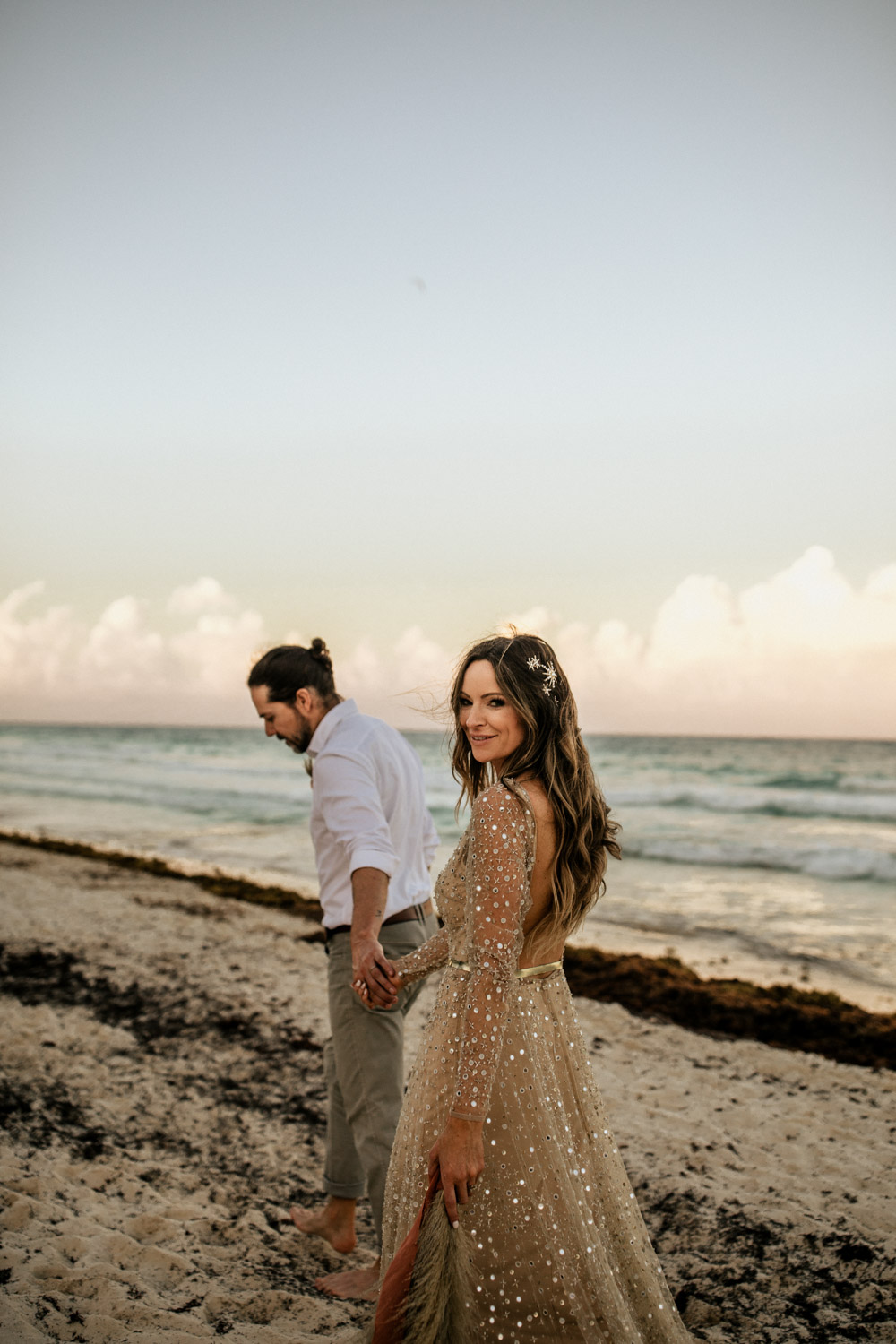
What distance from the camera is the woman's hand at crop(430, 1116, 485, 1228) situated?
182 centimetres

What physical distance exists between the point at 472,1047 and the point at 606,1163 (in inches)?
26.0

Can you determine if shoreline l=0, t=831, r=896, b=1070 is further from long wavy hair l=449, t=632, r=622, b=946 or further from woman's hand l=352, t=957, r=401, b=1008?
long wavy hair l=449, t=632, r=622, b=946

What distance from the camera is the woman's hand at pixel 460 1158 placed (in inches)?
71.7

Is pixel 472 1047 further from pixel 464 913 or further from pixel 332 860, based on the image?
pixel 332 860

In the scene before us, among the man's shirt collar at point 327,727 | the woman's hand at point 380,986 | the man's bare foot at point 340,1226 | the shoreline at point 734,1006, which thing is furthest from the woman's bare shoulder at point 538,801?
the shoreline at point 734,1006

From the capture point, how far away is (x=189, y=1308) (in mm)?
3104

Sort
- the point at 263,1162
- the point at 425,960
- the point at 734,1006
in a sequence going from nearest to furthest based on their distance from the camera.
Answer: the point at 425,960
the point at 263,1162
the point at 734,1006

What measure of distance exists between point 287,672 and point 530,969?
1.59 metres

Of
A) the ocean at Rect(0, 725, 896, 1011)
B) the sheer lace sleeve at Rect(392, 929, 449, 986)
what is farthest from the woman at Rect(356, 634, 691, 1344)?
the ocean at Rect(0, 725, 896, 1011)

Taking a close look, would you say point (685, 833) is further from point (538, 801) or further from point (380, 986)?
point (538, 801)

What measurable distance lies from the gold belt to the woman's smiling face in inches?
20.0

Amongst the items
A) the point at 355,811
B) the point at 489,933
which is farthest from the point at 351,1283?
the point at 489,933

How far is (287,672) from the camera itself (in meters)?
3.31

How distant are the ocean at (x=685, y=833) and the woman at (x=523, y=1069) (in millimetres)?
6887
